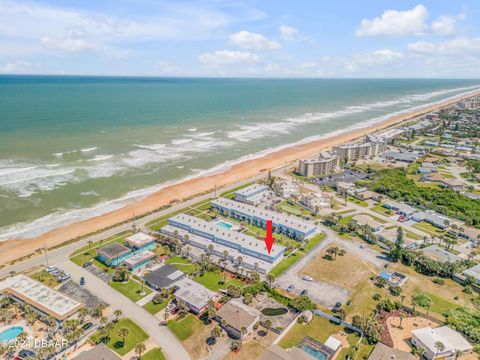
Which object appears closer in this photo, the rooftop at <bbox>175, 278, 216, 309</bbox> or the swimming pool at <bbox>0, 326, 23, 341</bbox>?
the swimming pool at <bbox>0, 326, 23, 341</bbox>

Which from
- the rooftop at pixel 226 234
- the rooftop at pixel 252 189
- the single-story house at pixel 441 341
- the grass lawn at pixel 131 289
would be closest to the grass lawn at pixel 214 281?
the rooftop at pixel 226 234

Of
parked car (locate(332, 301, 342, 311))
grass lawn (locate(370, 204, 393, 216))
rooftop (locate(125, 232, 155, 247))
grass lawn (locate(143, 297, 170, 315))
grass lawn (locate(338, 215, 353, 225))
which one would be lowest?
grass lawn (locate(143, 297, 170, 315))

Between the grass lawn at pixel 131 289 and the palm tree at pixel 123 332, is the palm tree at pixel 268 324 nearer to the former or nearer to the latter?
the palm tree at pixel 123 332

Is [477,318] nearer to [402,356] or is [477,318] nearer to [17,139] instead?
[402,356]

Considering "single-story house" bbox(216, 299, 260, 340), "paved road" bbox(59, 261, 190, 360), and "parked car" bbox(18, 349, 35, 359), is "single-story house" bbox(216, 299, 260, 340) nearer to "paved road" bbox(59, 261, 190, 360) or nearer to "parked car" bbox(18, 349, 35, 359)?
"paved road" bbox(59, 261, 190, 360)

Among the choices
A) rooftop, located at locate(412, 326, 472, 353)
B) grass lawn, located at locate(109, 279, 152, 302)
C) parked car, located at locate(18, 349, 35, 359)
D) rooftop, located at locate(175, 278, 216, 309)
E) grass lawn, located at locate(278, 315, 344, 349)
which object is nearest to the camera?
parked car, located at locate(18, 349, 35, 359)

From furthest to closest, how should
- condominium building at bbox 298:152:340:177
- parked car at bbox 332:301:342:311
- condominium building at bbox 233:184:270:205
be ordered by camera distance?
condominium building at bbox 298:152:340:177, condominium building at bbox 233:184:270:205, parked car at bbox 332:301:342:311

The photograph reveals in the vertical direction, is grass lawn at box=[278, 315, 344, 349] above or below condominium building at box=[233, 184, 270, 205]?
below

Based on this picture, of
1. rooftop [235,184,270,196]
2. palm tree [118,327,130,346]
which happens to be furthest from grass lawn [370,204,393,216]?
palm tree [118,327,130,346]
